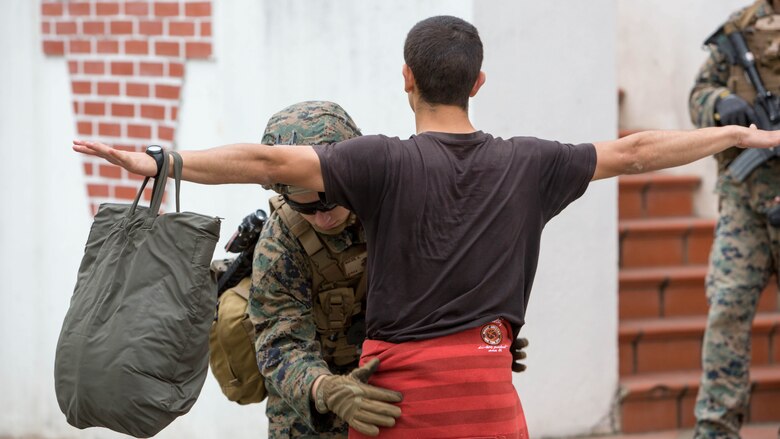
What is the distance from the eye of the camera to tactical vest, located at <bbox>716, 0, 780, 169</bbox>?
543 centimetres

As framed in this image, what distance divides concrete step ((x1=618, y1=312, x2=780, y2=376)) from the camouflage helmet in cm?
312

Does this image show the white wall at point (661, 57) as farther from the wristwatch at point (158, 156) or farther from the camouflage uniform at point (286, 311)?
the wristwatch at point (158, 156)

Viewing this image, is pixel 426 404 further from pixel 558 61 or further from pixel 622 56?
pixel 622 56

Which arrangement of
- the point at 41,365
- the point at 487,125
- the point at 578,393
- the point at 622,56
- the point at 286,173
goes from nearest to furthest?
the point at 286,173 → the point at 487,125 → the point at 578,393 → the point at 41,365 → the point at 622,56

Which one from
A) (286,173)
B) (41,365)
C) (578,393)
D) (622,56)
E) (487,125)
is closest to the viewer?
(286,173)

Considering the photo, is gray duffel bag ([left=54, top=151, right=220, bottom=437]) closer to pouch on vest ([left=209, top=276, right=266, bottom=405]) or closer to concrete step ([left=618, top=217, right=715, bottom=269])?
pouch on vest ([left=209, top=276, right=266, bottom=405])

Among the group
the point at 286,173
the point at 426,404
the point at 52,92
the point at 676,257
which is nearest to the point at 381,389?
the point at 426,404

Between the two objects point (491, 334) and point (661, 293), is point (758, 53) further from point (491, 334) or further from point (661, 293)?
point (491, 334)

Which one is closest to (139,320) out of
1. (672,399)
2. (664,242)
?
(672,399)

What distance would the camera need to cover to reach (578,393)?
5793 millimetres

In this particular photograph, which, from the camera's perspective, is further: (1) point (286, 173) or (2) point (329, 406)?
(2) point (329, 406)

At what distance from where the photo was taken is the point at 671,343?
21.1ft

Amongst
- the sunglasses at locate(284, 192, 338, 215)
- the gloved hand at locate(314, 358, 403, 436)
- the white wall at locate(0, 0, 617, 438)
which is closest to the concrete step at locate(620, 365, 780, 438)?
the white wall at locate(0, 0, 617, 438)

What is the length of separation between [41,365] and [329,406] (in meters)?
3.65
